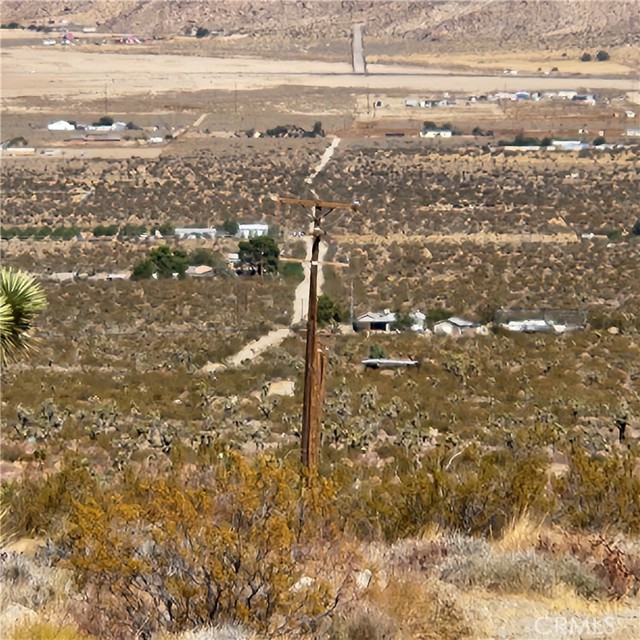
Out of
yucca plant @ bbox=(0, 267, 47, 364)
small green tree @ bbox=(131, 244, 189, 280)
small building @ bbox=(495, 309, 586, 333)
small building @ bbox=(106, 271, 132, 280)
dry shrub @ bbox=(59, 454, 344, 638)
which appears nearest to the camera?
dry shrub @ bbox=(59, 454, 344, 638)

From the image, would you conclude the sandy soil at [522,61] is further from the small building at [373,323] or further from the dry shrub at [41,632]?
the dry shrub at [41,632]

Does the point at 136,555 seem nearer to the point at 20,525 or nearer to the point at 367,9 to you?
the point at 20,525

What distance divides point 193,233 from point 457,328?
2159 cm

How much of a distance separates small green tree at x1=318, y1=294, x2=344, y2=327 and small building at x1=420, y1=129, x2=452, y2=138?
58.3m

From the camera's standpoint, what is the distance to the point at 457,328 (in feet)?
109

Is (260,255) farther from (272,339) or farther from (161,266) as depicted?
(272,339)

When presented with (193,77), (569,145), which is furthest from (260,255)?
(193,77)

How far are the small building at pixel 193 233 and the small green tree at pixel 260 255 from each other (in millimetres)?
8368

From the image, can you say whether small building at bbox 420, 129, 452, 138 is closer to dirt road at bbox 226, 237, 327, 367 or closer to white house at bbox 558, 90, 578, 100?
white house at bbox 558, 90, 578, 100

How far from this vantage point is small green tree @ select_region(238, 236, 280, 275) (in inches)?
1654

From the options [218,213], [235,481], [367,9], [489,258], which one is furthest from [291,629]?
[367,9]

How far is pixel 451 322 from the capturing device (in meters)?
33.7

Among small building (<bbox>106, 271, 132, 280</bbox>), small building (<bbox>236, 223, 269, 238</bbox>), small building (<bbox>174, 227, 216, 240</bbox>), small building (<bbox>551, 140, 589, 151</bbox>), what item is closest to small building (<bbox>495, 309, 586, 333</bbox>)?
small building (<bbox>106, 271, 132, 280</bbox>)

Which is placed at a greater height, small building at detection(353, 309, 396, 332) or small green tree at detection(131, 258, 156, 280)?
small building at detection(353, 309, 396, 332)
